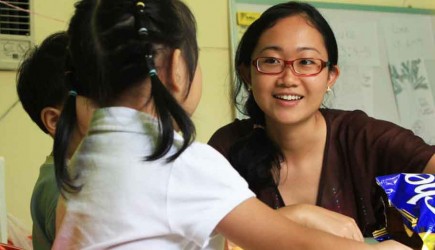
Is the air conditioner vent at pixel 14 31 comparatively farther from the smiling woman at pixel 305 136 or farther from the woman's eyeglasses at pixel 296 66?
the woman's eyeglasses at pixel 296 66

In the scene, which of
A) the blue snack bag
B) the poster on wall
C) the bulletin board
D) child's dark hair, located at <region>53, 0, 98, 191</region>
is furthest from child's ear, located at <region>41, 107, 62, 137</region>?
the poster on wall

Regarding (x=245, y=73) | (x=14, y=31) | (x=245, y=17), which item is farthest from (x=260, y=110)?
(x=14, y=31)

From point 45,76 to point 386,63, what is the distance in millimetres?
1612

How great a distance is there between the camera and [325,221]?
32.5 inches

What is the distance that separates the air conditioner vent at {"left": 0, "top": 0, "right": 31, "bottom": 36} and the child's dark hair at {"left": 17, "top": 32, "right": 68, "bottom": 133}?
0.67m

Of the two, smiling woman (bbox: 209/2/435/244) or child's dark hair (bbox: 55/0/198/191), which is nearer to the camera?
child's dark hair (bbox: 55/0/198/191)

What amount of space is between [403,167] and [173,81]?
26.0 inches

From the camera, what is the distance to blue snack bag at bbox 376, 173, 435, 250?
78 centimetres

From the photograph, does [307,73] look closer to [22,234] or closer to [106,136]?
[106,136]

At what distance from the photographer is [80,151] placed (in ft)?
2.28

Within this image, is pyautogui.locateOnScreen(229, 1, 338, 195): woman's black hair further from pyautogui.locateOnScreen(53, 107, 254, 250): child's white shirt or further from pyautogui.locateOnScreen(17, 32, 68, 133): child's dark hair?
pyautogui.locateOnScreen(53, 107, 254, 250): child's white shirt

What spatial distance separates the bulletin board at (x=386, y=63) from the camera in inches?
84.5

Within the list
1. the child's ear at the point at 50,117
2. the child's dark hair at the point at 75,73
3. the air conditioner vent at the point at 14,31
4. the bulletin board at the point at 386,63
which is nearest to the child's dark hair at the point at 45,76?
the child's ear at the point at 50,117

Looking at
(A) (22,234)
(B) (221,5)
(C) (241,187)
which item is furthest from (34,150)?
(C) (241,187)
